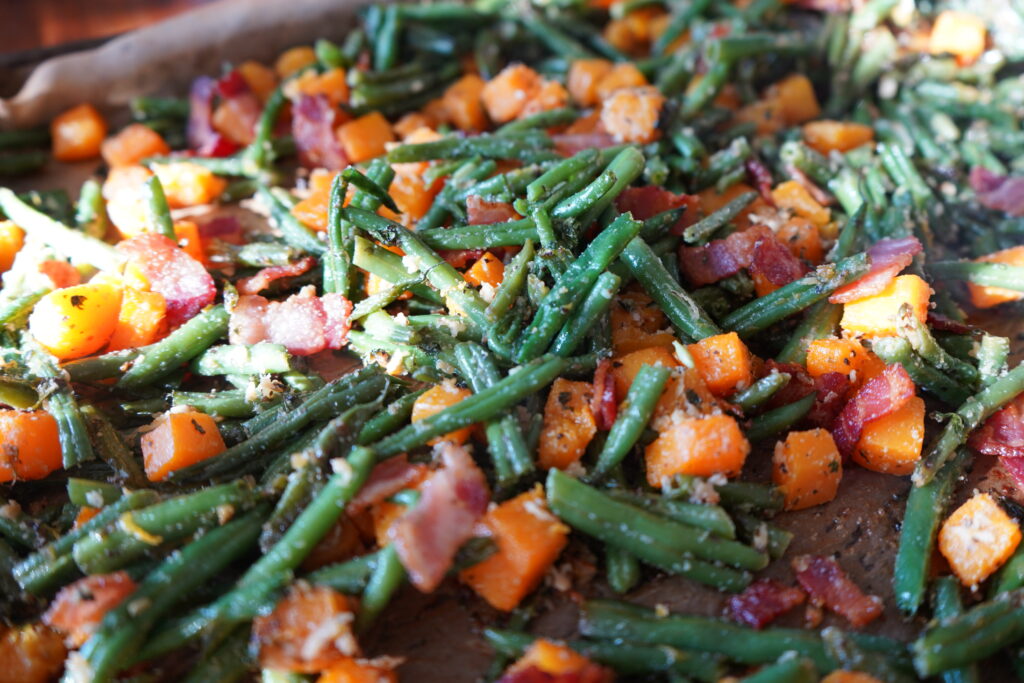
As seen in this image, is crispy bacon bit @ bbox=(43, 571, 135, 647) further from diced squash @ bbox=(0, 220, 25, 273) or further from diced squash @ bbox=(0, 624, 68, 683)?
diced squash @ bbox=(0, 220, 25, 273)

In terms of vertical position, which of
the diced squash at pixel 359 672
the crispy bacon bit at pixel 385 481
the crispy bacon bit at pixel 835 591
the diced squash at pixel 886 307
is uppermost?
the crispy bacon bit at pixel 385 481

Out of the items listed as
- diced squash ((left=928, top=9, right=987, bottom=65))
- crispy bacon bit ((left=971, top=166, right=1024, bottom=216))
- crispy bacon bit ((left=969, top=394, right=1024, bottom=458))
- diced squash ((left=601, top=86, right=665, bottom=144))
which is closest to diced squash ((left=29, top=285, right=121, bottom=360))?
diced squash ((left=601, top=86, right=665, bottom=144))

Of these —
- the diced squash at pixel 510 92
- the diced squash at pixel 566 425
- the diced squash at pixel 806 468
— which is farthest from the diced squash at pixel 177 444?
the diced squash at pixel 510 92

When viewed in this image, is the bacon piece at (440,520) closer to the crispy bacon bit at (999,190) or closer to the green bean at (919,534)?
the green bean at (919,534)

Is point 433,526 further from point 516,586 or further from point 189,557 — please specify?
point 189,557

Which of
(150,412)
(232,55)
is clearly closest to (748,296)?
(150,412)

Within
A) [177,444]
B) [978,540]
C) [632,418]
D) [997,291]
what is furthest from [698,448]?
[997,291]
